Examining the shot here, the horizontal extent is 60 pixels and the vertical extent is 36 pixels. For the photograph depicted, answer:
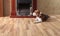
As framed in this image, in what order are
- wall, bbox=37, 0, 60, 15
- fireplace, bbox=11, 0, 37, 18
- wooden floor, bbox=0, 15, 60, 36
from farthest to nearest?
wall, bbox=37, 0, 60, 15, fireplace, bbox=11, 0, 37, 18, wooden floor, bbox=0, 15, 60, 36

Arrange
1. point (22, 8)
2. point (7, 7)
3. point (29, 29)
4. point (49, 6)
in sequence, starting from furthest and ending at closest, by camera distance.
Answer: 1. point (49, 6)
2. point (7, 7)
3. point (22, 8)
4. point (29, 29)

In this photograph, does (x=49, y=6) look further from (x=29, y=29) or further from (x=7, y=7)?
(x=29, y=29)

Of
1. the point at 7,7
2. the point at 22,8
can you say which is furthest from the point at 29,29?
the point at 7,7

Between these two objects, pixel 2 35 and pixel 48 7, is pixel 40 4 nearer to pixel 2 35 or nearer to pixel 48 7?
pixel 48 7

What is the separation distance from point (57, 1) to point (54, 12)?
402 millimetres

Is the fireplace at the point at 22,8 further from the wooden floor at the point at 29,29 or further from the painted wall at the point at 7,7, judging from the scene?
the wooden floor at the point at 29,29

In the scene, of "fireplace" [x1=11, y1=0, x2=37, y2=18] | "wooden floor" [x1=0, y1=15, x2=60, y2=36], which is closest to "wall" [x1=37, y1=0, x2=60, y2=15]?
"fireplace" [x1=11, y1=0, x2=37, y2=18]

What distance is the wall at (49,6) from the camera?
15.7 ft

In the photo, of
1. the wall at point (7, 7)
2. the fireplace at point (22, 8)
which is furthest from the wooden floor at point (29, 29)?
the wall at point (7, 7)

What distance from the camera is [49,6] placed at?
4812 millimetres

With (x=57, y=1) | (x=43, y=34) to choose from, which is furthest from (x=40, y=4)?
(x=43, y=34)

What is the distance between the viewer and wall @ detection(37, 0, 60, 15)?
4.79 m

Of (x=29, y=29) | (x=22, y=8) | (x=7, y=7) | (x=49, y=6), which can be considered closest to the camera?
(x=29, y=29)

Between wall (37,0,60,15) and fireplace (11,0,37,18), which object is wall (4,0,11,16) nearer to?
fireplace (11,0,37,18)
